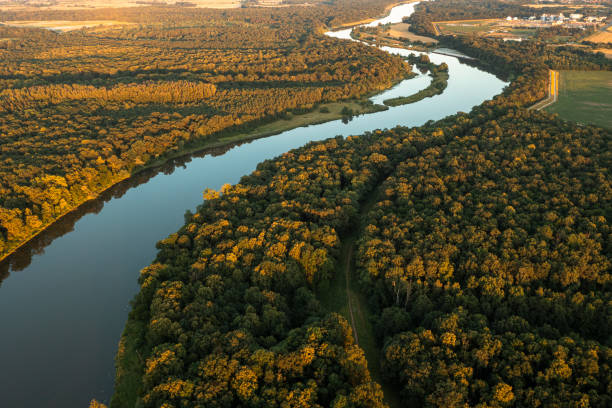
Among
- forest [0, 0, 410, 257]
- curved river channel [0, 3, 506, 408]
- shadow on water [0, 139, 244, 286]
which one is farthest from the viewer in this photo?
forest [0, 0, 410, 257]

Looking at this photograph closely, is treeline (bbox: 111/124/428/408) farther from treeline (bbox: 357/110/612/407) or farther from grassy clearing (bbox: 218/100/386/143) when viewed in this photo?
grassy clearing (bbox: 218/100/386/143)

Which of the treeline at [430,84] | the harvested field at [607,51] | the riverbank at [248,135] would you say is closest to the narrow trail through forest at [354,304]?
the riverbank at [248,135]

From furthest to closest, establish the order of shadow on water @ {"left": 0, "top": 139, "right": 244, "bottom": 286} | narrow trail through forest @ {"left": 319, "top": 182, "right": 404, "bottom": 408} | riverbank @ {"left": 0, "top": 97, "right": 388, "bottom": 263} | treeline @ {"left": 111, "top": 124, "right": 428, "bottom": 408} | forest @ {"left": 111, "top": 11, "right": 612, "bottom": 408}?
riverbank @ {"left": 0, "top": 97, "right": 388, "bottom": 263}, shadow on water @ {"left": 0, "top": 139, "right": 244, "bottom": 286}, narrow trail through forest @ {"left": 319, "top": 182, "right": 404, "bottom": 408}, forest @ {"left": 111, "top": 11, "right": 612, "bottom": 408}, treeline @ {"left": 111, "top": 124, "right": 428, "bottom": 408}

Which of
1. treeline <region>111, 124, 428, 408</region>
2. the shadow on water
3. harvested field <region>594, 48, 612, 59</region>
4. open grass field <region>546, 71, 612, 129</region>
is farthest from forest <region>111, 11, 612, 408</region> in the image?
harvested field <region>594, 48, 612, 59</region>

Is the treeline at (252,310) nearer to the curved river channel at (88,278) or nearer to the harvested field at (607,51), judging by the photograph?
the curved river channel at (88,278)

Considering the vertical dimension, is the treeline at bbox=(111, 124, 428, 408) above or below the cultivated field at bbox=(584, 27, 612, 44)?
below

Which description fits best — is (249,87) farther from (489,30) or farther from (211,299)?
(489,30)

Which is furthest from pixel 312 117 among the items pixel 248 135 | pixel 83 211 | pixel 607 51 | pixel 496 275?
pixel 607 51
